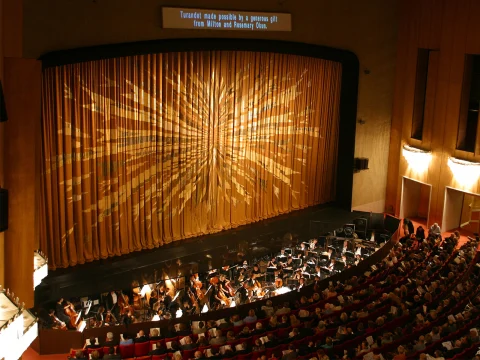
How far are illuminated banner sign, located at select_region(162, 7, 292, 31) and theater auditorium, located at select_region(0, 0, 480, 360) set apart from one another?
0.04m

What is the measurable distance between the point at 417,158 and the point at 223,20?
601cm

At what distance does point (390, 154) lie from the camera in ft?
59.9

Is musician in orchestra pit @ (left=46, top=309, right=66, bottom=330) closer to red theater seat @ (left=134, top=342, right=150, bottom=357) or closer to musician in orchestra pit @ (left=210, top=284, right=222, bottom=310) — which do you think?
red theater seat @ (left=134, top=342, right=150, bottom=357)

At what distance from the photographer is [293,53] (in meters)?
15.9

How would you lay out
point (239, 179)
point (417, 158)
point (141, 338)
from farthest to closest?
A: point (417, 158) < point (239, 179) < point (141, 338)

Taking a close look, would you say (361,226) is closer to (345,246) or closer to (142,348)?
(345,246)

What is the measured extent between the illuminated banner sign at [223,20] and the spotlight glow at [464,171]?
4805 millimetres

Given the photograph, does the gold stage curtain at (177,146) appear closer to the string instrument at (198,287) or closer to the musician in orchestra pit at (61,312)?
the musician in orchestra pit at (61,312)

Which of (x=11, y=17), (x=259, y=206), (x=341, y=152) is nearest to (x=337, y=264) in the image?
(x=259, y=206)

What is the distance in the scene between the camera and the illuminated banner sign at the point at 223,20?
1370 cm

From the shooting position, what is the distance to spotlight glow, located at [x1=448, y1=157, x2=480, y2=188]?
52.5 ft

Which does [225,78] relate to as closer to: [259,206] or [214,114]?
[214,114]

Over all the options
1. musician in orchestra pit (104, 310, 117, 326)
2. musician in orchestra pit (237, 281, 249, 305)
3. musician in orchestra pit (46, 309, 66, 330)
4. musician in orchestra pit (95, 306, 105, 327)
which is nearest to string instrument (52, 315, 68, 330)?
musician in orchestra pit (46, 309, 66, 330)

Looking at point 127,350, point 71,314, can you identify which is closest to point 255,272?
point 71,314
